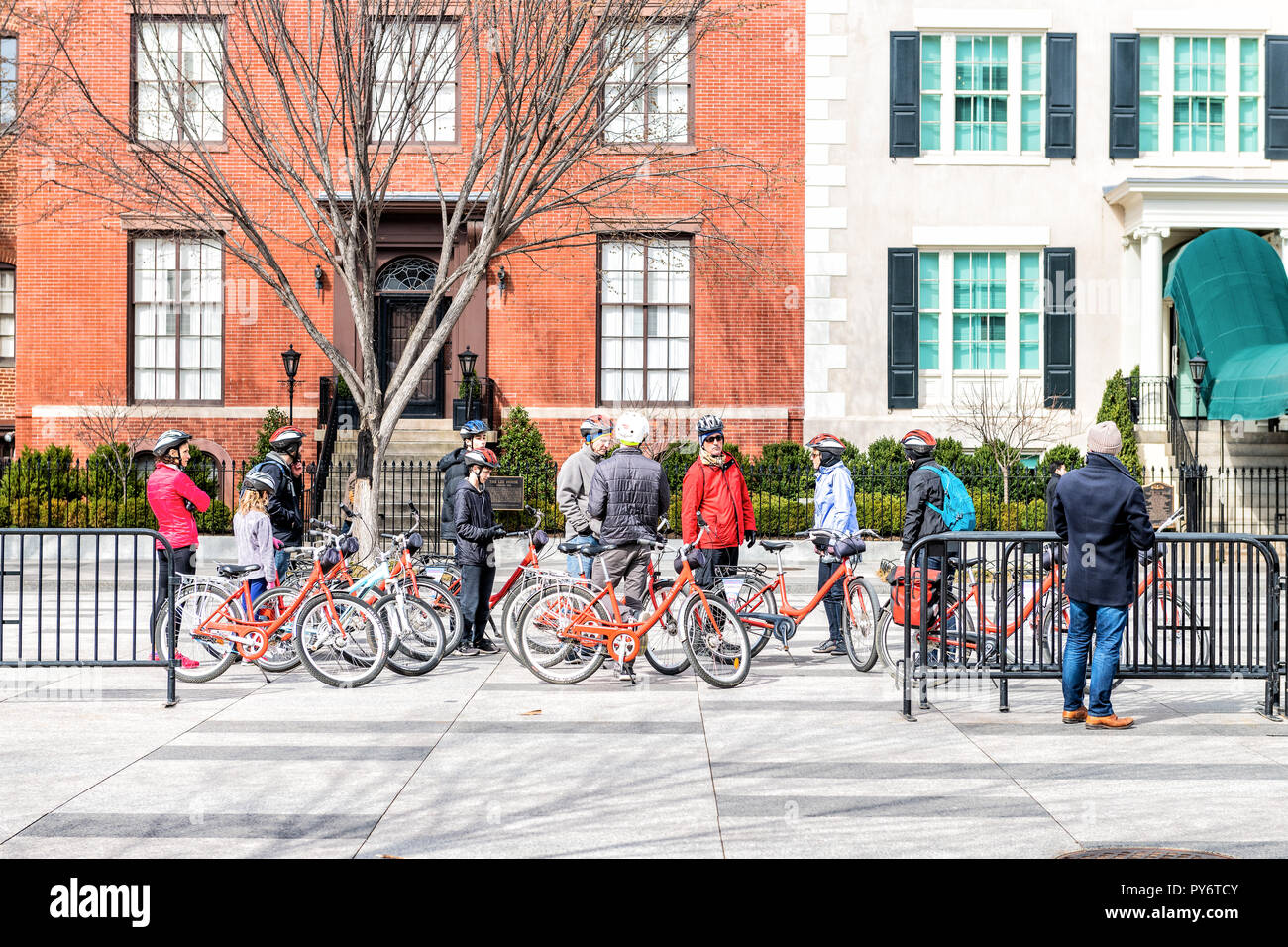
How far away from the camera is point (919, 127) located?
78.3 feet

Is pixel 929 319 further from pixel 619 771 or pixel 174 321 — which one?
pixel 619 771

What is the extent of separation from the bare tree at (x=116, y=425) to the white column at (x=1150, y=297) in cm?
1738

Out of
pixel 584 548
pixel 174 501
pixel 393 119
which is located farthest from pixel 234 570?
pixel 393 119

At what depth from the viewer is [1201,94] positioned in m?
23.9

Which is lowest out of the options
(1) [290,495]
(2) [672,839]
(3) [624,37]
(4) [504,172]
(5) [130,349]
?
(2) [672,839]

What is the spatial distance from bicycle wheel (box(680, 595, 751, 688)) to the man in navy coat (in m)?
2.41

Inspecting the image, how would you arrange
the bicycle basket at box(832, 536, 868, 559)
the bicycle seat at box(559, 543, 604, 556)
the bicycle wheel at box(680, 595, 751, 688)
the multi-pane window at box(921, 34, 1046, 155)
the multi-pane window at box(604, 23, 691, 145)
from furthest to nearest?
the multi-pane window at box(921, 34, 1046, 155) < the multi-pane window at box(604, 23, 691, 145) < the bicycle basket at box(832, 536, 868, 559) < the bicycle seat at box(559, 543, 604, 556) < the bicycle wheel at box(680, 595, 751, 688)

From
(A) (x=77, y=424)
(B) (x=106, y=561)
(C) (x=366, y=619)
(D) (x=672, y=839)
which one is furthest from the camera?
(A) (x=77, y=424)

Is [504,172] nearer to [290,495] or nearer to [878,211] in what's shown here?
[290,495]

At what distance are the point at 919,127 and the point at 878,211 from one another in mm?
1658

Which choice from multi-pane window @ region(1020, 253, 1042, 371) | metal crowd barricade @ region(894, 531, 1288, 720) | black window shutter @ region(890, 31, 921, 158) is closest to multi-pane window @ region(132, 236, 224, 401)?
black window shutter @ region(890, 31, 921, 158)

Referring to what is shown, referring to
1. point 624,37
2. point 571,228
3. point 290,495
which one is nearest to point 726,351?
point 571,228

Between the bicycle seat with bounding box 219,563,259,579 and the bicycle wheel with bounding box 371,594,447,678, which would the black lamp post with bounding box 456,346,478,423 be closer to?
the bicycle wheel with bounding box 371,594,447,678

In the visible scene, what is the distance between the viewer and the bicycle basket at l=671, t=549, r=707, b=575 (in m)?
9.84
